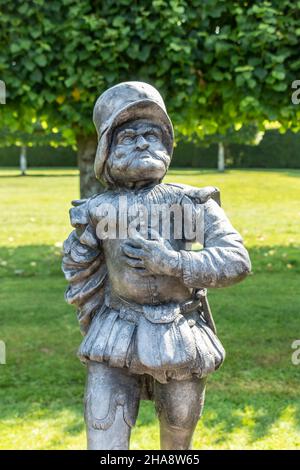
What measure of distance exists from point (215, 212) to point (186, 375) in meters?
0.72

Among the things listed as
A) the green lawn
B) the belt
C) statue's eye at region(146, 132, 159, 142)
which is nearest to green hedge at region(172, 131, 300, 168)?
the green lawn

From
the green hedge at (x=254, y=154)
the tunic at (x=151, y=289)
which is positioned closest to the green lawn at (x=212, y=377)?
the tunic at (x=151, y=289)

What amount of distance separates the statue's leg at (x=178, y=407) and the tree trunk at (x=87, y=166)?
4.63 meters

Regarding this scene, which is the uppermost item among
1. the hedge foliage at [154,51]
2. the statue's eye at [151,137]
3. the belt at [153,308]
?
the hedge foliage at [154,51]

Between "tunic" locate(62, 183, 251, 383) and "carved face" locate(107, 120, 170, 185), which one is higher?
"carved face" locate(107, 120, 170, 185)

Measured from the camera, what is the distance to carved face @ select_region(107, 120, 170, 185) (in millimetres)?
2646

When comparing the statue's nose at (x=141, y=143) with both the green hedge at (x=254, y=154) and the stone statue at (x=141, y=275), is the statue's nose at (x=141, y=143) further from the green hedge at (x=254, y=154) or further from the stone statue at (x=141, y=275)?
the green hedge at (x=254, y=154)

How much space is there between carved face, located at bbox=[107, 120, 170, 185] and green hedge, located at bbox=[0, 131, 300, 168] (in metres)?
31.7

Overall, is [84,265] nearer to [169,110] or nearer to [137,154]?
[137,154]

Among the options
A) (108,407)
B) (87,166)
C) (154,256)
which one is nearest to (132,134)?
(154,256)

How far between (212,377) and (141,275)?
2.95 m

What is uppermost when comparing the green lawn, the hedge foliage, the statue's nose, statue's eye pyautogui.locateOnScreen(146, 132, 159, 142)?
the hedge foliage

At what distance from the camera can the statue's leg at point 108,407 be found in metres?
2.61

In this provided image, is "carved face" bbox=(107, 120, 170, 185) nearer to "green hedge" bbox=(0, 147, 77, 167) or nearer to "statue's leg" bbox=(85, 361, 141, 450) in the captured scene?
"statue's leg" bbox=(85, 361, 141, 450)
